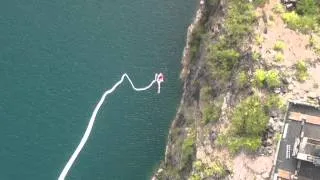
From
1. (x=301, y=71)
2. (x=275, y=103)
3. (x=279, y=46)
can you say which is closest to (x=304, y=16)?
(x=279, y=46)

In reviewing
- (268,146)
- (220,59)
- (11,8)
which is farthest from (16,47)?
(268,146)

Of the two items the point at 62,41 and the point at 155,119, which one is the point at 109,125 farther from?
the point at 62,41

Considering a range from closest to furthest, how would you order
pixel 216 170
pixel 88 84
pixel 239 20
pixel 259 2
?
1. pixel 216 170
2. pixel 259 2
3. pixel 239 20
4. pixel 88 84

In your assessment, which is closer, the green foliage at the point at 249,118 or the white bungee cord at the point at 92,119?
the green foliage at the point at 249,118

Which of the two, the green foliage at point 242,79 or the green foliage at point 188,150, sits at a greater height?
the green foliage at point 242,79

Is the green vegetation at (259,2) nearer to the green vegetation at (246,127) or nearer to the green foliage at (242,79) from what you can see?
the green foliage at (242,79)

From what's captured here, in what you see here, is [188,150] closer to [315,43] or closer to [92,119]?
[92,119]

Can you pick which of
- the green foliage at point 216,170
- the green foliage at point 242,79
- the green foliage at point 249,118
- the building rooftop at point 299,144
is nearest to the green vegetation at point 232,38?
the green foliage at point 242,79

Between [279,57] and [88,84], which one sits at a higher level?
[279,57]
